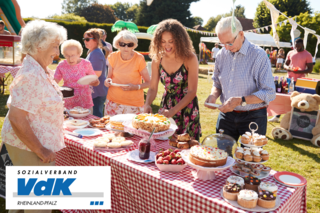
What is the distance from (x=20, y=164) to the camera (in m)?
1.92

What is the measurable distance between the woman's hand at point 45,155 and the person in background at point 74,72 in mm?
1572

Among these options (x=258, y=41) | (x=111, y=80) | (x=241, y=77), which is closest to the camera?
(x=241, y=77)

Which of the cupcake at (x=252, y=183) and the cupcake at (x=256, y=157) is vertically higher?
the cupcake at (x=256, y=157)

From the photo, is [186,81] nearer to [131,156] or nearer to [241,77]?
[241,77]

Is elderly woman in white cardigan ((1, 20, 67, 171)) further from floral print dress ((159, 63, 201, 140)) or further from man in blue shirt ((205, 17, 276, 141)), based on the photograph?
man in blue shirt ((205, 17, 276, 141))

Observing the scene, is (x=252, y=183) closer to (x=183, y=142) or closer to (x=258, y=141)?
(x=258, y=141)

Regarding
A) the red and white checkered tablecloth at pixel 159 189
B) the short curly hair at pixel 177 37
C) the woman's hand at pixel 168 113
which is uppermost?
the short curly hair at pixel 177 37

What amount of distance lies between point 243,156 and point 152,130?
0.75 m

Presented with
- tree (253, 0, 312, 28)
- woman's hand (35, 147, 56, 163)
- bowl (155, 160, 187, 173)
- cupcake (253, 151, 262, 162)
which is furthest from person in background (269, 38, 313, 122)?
tree (253, 0, 312, 28)

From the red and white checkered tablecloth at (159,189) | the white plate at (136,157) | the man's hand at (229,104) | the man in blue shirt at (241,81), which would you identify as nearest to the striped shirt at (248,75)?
the man in blue shirt at (241,81)

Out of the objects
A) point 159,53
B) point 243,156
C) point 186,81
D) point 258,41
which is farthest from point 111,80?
point 258,41

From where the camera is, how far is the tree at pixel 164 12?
35.4m

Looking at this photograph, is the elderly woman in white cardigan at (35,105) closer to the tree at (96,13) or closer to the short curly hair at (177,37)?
the short curly hair at (177,37)

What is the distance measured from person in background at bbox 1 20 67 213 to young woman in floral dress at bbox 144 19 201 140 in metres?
1.03
